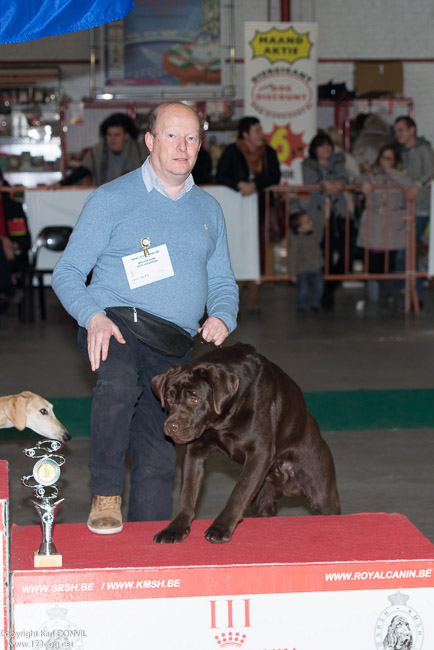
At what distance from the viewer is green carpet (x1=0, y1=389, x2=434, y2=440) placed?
5.11 metres

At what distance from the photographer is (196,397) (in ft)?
7.88

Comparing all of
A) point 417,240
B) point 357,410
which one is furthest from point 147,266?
point 417,240

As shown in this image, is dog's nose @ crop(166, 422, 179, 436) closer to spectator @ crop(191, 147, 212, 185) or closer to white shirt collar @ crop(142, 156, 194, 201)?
white shirt collar @ crop(142, 156, 194, 201)

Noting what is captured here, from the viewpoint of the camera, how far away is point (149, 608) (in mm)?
2131

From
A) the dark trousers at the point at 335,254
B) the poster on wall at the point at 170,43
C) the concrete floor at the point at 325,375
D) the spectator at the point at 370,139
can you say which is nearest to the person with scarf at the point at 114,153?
the concrete floor at the point at 325,375

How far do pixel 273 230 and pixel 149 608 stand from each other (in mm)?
7688

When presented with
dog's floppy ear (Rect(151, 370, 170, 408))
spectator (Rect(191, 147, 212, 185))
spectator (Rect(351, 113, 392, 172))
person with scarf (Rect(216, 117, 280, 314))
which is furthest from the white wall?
dog's floppy ear (Rect(151, 370, 170, 408))

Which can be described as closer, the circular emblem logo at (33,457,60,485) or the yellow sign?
the circular emblem logo at (33,457,60,485)

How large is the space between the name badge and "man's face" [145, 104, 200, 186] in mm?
248

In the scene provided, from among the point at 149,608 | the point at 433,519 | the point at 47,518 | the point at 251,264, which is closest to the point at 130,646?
the point at 149,608

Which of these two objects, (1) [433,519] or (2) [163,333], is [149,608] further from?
(1) [433,519]

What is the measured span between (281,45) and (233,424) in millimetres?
9404

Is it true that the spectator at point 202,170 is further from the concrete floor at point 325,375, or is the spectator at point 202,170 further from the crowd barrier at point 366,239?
the concrete floor at point 325,375

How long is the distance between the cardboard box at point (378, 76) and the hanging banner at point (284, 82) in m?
2.24
